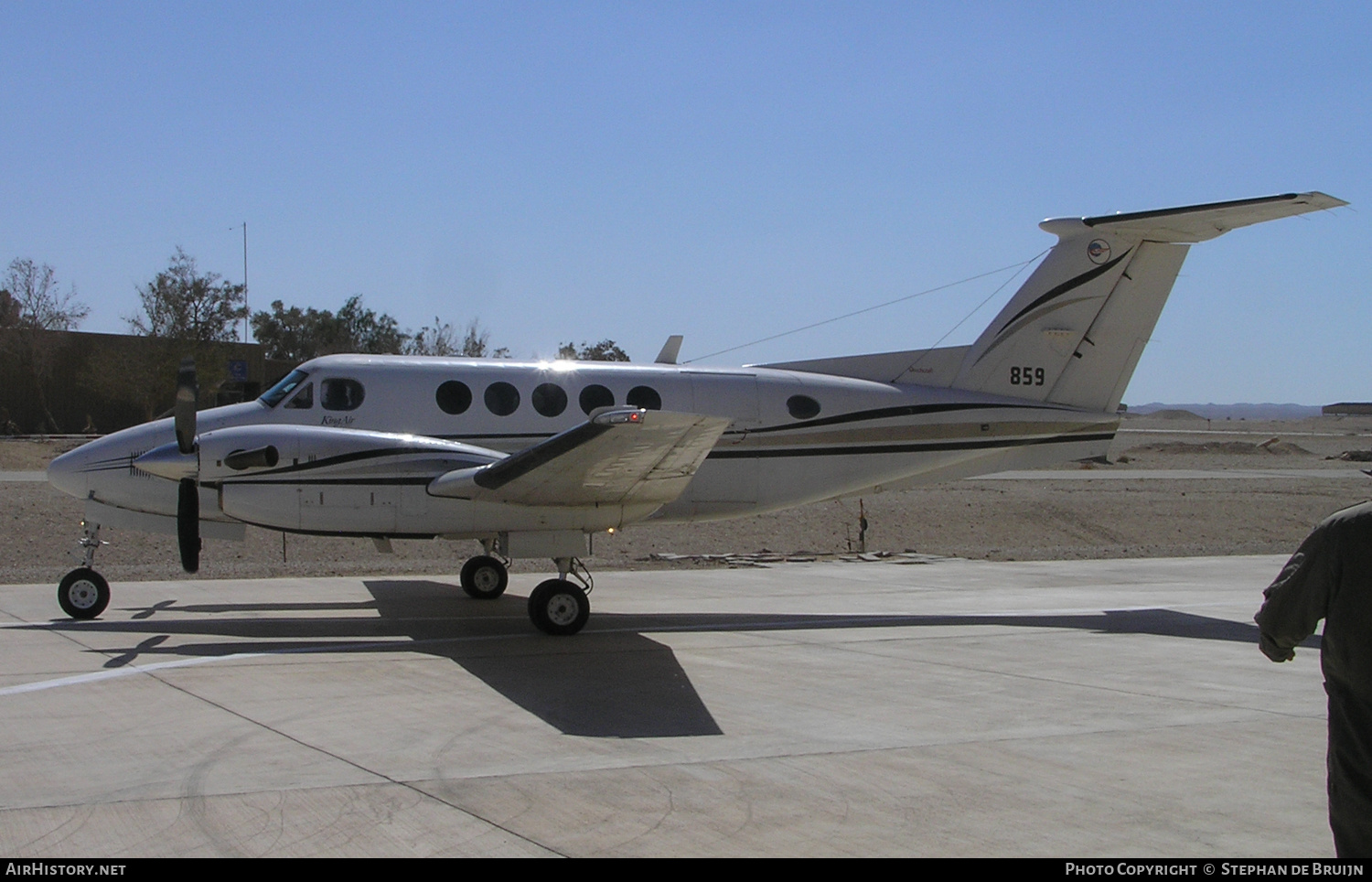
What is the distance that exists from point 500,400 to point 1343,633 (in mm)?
11046

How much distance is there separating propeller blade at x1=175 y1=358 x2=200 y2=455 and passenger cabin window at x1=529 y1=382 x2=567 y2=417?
3728mm

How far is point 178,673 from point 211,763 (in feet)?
10.6

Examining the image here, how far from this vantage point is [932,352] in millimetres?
15547

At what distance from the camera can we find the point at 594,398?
551 inches

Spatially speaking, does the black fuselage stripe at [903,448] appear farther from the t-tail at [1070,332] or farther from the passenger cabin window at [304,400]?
the passenger cabin window at [304,400]

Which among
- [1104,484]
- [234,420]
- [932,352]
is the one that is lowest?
[1104,484]

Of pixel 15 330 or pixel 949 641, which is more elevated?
pixel 15 330

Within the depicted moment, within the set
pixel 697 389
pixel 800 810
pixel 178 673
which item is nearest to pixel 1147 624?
pixel 697 389

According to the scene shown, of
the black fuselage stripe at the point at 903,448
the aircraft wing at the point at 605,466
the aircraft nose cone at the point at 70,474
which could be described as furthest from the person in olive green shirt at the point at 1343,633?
the aircraft nose cone at the point at 70,474

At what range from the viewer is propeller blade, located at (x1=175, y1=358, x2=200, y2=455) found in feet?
38.6

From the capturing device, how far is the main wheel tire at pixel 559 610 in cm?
1195

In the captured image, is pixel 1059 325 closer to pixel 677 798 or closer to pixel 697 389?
pixel 697 389

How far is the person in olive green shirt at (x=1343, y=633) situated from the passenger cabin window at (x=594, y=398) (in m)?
10.7

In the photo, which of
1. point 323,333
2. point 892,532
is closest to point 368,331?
point 323,333
